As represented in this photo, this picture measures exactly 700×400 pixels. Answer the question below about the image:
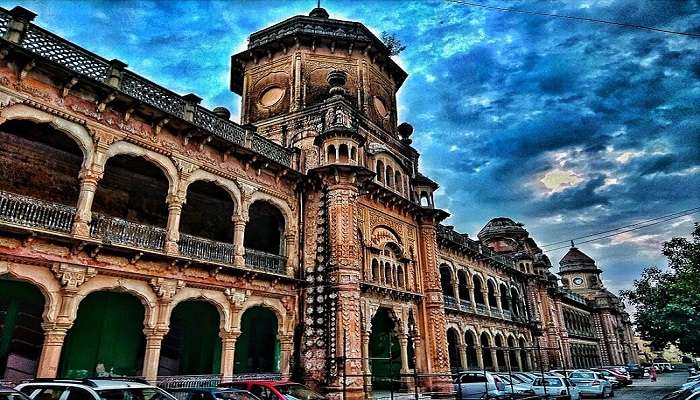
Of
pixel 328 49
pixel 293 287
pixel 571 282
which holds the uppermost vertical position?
pixel 328 49

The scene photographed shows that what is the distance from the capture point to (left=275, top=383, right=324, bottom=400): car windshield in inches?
423

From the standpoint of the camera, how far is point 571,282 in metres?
62.8

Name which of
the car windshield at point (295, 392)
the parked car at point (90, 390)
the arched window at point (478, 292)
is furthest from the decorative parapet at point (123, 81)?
the arched window at point (478, 292)

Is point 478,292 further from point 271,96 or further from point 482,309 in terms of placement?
point 271,96

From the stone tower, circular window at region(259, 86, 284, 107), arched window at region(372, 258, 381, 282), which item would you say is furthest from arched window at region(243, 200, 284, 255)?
the stone tower

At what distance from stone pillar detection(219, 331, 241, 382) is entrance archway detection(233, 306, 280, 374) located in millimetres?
2757

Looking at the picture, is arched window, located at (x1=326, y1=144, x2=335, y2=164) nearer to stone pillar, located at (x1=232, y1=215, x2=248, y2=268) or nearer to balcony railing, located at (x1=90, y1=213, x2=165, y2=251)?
stone pillar, located at (x1=232, y1=215, x2=248, y2=268)

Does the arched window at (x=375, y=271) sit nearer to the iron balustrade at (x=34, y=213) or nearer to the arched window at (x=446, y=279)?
the arched window at (x=446, y=279)

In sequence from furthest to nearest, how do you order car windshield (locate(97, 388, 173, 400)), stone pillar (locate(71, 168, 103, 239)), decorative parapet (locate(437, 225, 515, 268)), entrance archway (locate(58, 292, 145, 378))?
decorative parapet (locate(437, 225, 515, 268))
entrance archway (locate(58, 292, 145, 378))
stone pillar (locate(71, 168, 103, 239))
car windshield (locate(97, 388, 173, 400))

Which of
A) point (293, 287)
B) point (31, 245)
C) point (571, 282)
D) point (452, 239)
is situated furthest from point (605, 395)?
point (571, 282)

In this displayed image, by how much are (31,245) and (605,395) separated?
2660 centimetres

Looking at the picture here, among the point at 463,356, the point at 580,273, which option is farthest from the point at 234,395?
the point at 580,273

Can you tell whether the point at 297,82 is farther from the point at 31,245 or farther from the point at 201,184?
the point at 31,245

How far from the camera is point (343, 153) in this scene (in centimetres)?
1792
